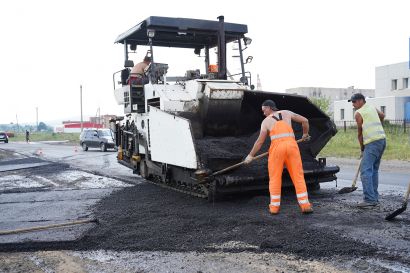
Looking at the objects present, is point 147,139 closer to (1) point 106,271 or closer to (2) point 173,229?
A: (2) point 173,229

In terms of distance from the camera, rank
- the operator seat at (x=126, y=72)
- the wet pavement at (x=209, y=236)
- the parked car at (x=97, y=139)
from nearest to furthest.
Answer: the wet pavement at (x=209, y=236), the operator seat at (x=126, y=72), the parked car at (x=97, y=139)

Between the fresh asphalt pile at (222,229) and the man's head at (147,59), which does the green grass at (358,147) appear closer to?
the man's head at (147,59)

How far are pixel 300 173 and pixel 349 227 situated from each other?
42.1 inches

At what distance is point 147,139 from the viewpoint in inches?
312

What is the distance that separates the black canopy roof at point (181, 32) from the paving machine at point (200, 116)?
0.02 m

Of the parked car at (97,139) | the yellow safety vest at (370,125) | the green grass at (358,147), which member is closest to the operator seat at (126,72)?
the yellow safety vest at (370,125)

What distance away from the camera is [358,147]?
61.9 feet

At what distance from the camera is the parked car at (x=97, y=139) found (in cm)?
2512

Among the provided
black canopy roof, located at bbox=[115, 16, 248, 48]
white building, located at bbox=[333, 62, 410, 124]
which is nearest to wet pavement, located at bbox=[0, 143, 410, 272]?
black canopy roof, located at bbox=[115, 16, 248, 48]

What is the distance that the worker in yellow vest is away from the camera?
6.07 metres

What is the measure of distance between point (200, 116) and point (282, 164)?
196 cm

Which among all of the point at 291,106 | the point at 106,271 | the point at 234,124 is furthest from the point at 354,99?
the point at 106,271

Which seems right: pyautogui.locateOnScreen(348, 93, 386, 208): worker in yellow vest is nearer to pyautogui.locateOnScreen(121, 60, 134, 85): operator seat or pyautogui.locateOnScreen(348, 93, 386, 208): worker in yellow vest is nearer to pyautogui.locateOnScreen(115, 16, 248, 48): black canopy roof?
pyautogui.locateOnScreen(115, 16, 248, 48): black canopy roof

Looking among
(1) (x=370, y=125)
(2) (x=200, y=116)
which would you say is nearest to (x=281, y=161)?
(1) (x=370, y=125)
